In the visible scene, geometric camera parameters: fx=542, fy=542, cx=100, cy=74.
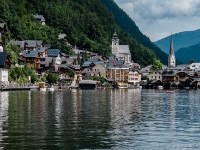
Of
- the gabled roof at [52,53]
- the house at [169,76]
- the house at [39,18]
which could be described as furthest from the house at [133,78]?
the gabled roof at [52,53]

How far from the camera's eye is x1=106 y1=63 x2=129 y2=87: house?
155 metres

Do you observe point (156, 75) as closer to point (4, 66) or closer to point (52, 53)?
point (52, 53)

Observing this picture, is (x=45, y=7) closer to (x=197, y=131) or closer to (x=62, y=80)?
(x=62, y=80)

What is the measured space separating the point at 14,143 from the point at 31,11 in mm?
144718

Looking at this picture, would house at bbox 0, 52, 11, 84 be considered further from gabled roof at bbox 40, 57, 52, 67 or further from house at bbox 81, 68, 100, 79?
house at bbox 81, 68, 100, 79

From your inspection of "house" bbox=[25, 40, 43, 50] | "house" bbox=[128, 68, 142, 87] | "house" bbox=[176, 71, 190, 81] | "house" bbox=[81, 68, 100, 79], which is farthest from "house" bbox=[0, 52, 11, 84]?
"house" bbox=[176, 71, 190, 81]

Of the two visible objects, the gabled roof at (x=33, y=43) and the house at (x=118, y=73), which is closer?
the gabled roof at (x=33, y=43)

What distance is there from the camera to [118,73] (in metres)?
156

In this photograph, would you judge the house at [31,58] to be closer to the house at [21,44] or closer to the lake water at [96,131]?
the house at [21,44]

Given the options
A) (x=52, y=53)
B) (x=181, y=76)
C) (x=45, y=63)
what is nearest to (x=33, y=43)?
(x=45, y=63)

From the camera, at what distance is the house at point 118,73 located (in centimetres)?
15462

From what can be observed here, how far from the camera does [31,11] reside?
163 metres

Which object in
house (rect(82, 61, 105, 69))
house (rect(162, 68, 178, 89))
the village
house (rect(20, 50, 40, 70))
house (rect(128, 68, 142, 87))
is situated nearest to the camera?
house (rect(20, 50, 40, 70))

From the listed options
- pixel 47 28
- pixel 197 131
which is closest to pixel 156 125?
pixel 197 131
